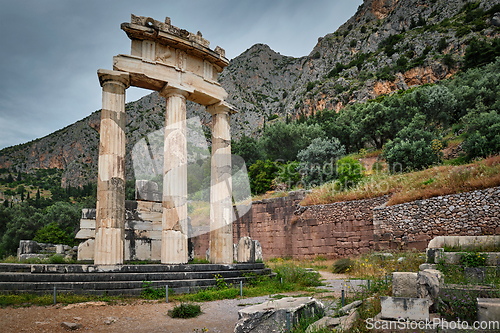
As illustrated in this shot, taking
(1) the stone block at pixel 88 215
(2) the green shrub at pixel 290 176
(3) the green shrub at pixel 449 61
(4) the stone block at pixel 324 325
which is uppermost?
(3) the green shrub at pixel 449 61

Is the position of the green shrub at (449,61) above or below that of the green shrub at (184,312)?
above

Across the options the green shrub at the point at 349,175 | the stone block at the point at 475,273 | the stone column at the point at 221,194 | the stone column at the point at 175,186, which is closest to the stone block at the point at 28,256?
the stone column at the point at 175,186

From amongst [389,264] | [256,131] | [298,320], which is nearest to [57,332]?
[298,320]

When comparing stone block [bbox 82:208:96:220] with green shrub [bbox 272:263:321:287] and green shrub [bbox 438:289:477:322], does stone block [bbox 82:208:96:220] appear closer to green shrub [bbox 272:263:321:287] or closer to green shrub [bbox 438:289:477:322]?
green shrub [bbox 272:263:321:287]

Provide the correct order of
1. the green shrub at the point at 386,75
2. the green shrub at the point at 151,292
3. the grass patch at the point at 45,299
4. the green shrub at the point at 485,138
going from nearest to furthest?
the grass patch at the point at 45,299
the green shrub at the point at 151,292
the green shrub at the point at 485,138
the green shrub at the point at 386,75

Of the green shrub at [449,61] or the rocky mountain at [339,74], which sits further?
the rocky mountain at [339,74]

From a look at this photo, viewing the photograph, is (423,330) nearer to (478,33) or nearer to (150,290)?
(150,290)

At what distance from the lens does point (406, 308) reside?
4352mm

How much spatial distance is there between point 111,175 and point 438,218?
43.0 feet

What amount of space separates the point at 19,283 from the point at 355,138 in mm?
32304

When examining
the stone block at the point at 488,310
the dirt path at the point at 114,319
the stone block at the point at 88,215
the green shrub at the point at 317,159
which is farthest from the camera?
the green shrub at the point at 317,159

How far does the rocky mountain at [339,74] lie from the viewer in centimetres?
5309

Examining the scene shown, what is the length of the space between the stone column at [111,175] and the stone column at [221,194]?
3563 millimetres

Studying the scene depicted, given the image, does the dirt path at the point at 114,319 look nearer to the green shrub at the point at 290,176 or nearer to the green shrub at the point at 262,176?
the green shrub at the point at 290,176
